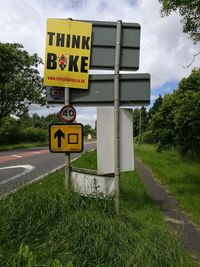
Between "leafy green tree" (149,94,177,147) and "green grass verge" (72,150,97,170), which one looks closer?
"green grass verge" (72,150,97,170)

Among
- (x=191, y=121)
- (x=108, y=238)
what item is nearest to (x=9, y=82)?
(x=191, y=121)

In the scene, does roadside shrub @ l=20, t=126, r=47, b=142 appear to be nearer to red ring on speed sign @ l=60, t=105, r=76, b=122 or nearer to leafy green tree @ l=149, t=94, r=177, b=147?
leafy green tree @ l=149, t=94, r=177, b=147

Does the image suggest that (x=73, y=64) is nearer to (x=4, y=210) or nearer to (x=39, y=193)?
(x=39, y=193)

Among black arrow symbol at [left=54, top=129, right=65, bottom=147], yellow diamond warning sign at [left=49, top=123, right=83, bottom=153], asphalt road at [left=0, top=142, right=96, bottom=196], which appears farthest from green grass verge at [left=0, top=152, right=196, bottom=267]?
asphalt road at [left=0, top=142, right=96, bottom=196]

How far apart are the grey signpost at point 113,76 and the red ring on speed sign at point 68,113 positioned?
14 cm

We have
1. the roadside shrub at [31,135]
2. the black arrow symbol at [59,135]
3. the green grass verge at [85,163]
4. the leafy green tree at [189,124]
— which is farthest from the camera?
the roadside shrub at [31,135]

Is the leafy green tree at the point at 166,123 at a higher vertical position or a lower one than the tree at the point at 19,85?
lower

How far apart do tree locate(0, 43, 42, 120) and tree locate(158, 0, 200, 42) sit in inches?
1100

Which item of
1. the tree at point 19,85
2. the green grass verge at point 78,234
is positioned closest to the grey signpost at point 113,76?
the green grass verge at point 78,234

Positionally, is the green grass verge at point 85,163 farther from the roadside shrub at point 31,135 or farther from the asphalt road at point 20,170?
the roadside shrub at point 31,135

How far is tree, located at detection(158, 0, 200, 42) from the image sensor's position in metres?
9.20

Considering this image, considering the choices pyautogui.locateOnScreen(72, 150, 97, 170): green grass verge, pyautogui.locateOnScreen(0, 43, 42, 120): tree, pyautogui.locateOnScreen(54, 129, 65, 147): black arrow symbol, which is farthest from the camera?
pyautogui.locateOnScreen(0, 43, 42, 120): tree

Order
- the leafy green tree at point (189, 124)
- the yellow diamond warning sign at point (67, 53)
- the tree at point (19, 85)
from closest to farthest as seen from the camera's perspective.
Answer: the yellow diamond warning sign at point (67, 53) < the leafy green tree at point (189, 124) < the tree at point (19, 85)

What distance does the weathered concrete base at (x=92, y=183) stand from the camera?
6562mm
